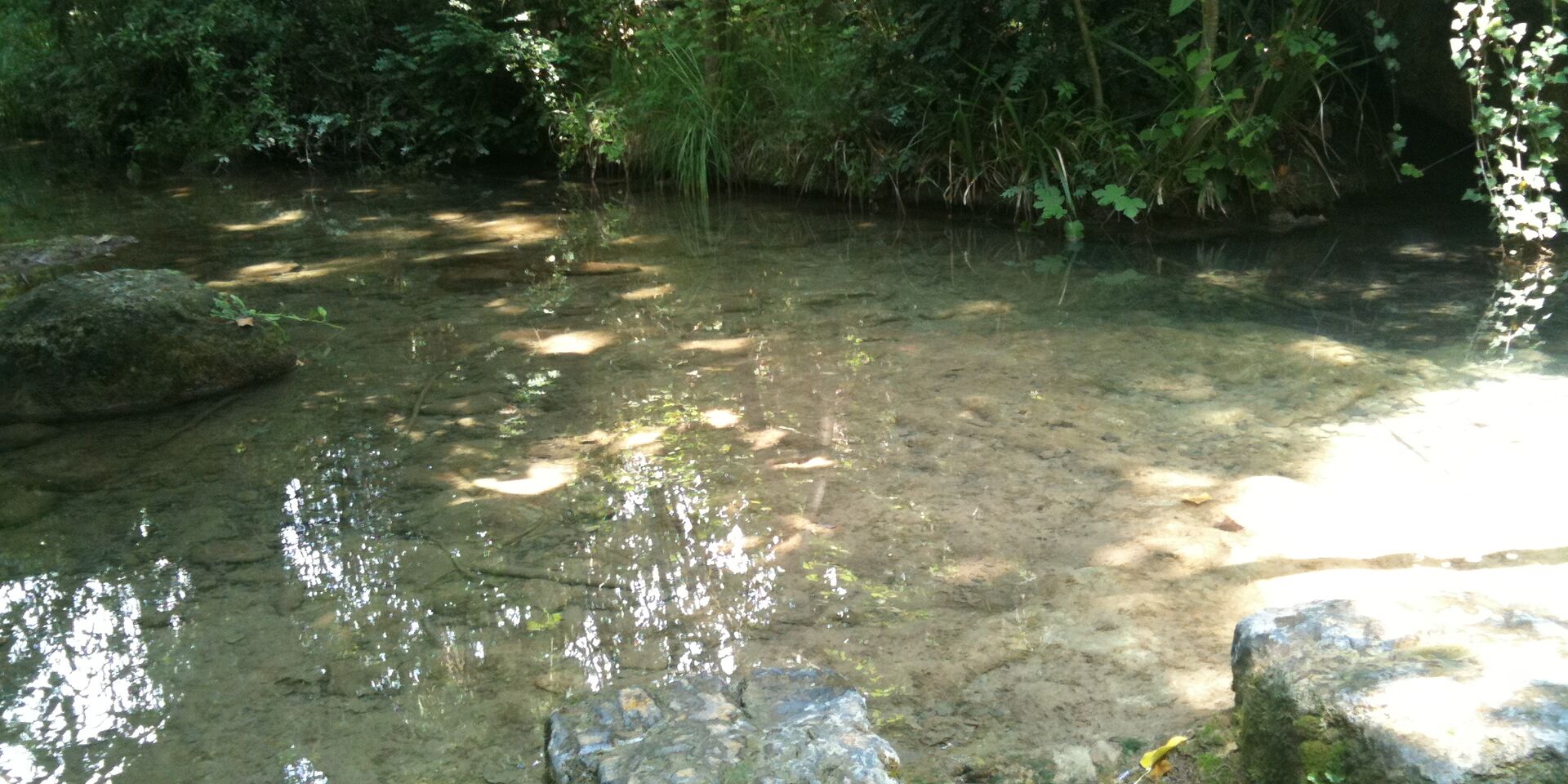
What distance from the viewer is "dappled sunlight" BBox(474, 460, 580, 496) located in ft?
11.2

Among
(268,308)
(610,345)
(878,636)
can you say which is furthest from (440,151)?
(878,636)

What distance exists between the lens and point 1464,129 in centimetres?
694

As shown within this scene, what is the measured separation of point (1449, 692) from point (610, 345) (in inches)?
145

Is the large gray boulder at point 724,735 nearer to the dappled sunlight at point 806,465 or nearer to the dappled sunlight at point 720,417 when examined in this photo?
the dappled sunlight at point 806,465

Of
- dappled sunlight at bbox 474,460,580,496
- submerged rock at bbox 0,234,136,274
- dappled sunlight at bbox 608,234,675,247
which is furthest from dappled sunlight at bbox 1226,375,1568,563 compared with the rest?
submerged rock at bbox 0,234,136,274

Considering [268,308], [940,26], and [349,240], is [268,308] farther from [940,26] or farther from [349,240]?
[940,26]

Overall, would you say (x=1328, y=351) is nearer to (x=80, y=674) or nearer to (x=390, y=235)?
(x=80, y=674)

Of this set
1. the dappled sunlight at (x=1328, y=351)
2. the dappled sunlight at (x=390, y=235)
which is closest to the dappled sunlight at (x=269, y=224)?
the dappled sunlight at (x=390, y=235)

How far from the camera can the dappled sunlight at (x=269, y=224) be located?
7.73 metres

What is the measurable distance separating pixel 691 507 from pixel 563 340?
1.90 metres

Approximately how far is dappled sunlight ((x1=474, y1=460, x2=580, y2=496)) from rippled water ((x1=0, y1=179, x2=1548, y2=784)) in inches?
0.5

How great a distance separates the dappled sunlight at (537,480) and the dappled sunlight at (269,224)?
16.9ft

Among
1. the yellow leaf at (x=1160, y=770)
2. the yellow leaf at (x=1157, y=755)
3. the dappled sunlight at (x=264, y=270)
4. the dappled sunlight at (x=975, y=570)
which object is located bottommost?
the yellow leaf at (x=1160, y=770)

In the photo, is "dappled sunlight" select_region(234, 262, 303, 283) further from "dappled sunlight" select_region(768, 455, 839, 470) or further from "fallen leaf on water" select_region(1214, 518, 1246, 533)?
"fallen leaf on water" select_region(1214, 518, 1246, 533)
